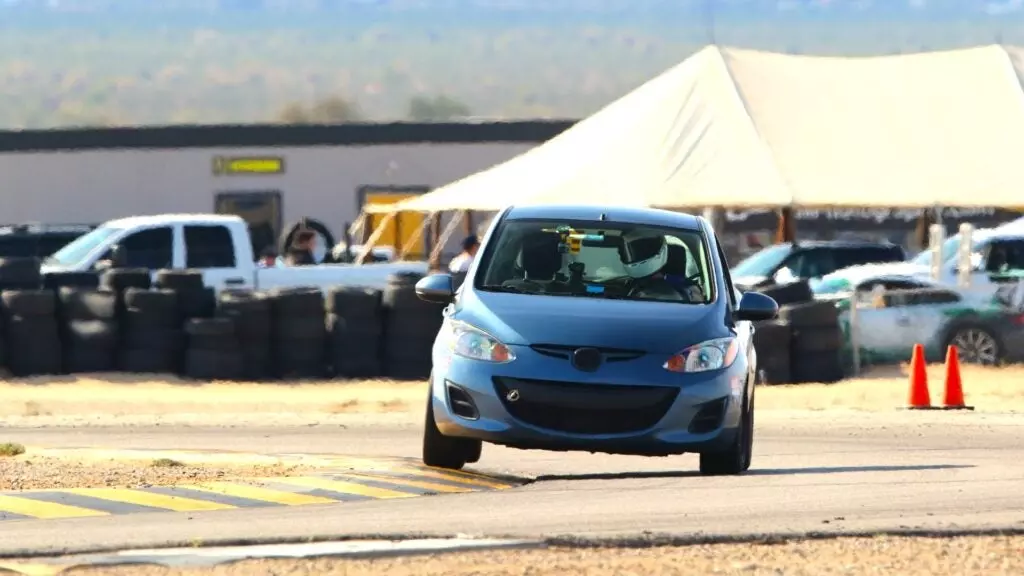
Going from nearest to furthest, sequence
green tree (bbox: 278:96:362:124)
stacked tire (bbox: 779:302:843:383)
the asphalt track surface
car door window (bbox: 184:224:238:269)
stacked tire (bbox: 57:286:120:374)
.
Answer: the asphalt track surface → stacked tire (bbox: 779:302:843:383) → stacked tire (bbox: 57:286:120:374) → car door window (bbox: 184:224:238:269) → green tree (bbox: 278:96:362:124)

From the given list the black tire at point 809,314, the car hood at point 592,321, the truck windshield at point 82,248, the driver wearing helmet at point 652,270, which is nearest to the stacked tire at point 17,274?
the truck windshield at point 82,248

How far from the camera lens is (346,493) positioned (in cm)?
1155

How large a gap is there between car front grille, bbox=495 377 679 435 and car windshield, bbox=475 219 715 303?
918mm

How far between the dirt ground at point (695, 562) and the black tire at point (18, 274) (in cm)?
1666

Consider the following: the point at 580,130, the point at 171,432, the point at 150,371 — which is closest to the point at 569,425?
the point at 171,432

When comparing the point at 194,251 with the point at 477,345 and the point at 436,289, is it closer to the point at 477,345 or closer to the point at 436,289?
the point at 436,289

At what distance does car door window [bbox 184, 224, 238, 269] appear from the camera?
27.1 metres

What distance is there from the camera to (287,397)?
23.6 metres

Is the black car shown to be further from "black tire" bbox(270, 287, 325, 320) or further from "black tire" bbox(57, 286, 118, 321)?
"black tire" bbox(57, 286, 118, 321)

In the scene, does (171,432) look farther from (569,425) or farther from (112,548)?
(112,548)

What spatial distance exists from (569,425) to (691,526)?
6.00ft

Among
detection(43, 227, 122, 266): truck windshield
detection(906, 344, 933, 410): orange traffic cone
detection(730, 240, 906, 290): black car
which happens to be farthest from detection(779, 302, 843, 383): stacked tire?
detection(43, 227, 122, 266): truck windshield

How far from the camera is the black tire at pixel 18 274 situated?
81.0 feet

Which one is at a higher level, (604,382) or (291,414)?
(604,382)
